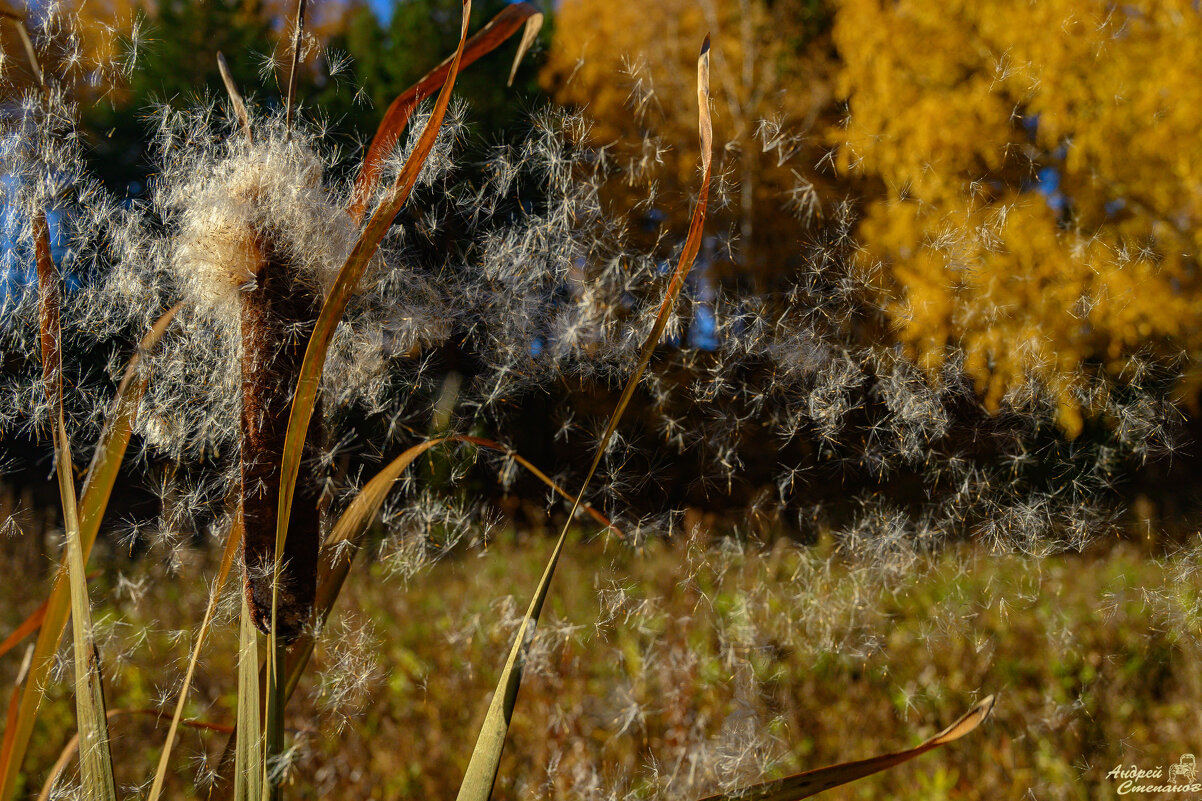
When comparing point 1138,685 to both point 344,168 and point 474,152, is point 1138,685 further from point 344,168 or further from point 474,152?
point 344,168

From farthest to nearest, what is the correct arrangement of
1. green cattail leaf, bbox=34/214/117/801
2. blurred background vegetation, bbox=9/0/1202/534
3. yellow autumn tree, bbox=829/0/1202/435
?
yellow autumn tree, bbox=829/0/1202/435, blurred background vegetation, bbox=9/0/1202/534, green cattail leaf, bbox=34/214/117/801

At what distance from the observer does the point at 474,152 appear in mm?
1222

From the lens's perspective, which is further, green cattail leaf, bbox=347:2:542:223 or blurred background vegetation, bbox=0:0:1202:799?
blurred background vegetation, bbox=0:0:1202:799

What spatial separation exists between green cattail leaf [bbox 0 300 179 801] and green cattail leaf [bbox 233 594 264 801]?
0.22 meters

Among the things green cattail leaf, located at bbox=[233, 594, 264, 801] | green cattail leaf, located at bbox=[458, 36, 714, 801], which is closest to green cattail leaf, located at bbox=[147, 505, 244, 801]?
green cattail leaf, located at bbox=[233, 594, 264, 801]

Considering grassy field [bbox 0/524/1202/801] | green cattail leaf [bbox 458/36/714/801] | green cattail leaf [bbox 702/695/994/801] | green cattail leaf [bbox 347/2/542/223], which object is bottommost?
grassy field [bbox 0/524/1202/801]

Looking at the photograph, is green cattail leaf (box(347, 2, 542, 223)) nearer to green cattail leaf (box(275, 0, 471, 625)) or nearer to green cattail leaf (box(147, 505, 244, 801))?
green cattail leaf (box(275, 0, 471, 625))

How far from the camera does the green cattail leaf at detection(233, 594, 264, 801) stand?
0.70 meters

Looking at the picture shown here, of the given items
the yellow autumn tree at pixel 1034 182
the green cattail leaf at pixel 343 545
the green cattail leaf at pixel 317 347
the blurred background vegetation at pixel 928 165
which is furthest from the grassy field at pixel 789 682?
the green cattail leaf at pixel 317 347

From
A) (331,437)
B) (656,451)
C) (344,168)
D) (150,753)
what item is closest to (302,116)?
(344,168)

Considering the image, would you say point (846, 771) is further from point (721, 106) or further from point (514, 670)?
point (721, 106)

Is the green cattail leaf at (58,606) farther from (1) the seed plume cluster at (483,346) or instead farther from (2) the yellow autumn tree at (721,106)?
(2) the yellow autumn tree at (721,106)

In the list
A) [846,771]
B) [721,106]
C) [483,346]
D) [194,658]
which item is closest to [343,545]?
[194,658]

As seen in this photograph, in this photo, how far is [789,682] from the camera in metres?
2.20
